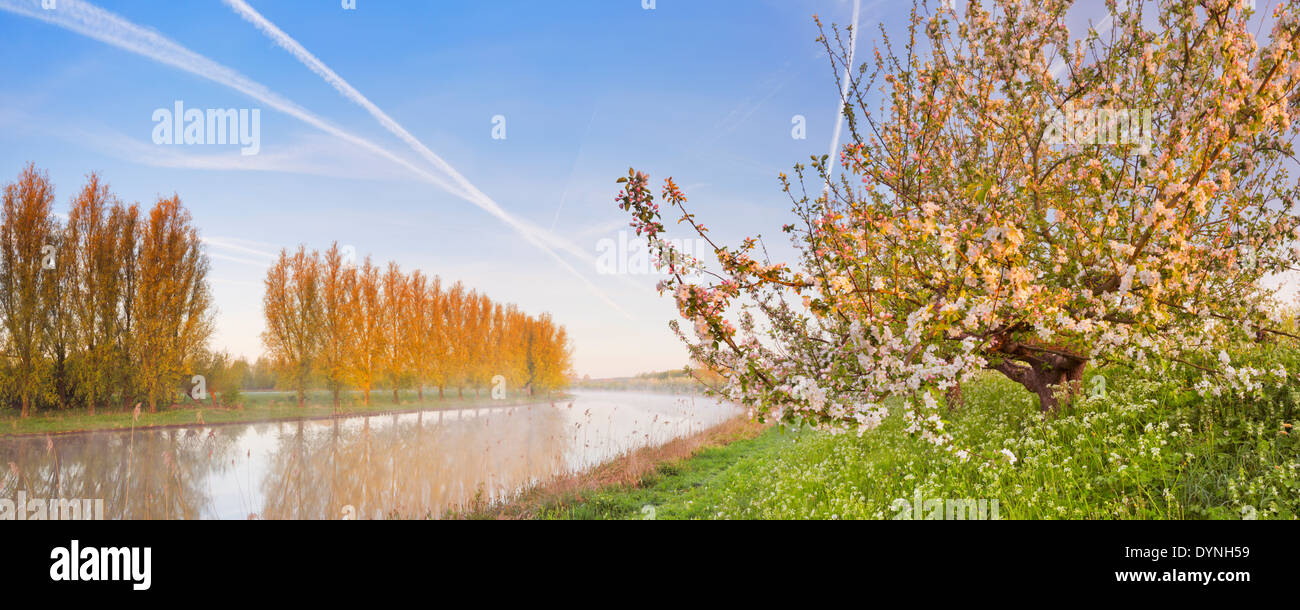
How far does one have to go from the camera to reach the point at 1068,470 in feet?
20.1

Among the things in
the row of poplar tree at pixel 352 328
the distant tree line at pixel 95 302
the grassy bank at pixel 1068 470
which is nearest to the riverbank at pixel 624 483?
the grassy bank at pixel 1068 470

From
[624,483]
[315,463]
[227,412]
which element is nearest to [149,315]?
[227,412]

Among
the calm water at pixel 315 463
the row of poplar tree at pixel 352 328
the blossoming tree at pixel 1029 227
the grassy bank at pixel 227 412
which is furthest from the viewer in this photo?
the row of poplar tree at pixel 352 328

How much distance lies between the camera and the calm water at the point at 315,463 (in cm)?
1134

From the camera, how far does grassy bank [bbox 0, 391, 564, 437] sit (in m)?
23.4

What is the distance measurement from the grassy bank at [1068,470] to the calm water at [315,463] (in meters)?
3.17

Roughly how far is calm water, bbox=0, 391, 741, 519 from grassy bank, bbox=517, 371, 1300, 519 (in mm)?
3174

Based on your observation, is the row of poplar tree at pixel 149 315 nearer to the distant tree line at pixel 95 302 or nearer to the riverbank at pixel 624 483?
the distant tree line at pixel 95 302

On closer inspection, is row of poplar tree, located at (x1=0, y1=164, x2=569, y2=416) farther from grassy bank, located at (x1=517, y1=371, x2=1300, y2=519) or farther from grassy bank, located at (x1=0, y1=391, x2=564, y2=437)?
grassy bank, located at (x1=517, y1=371, x2=1300, y2=519)

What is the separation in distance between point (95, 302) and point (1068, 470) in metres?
37.4

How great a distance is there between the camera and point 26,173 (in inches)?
948
